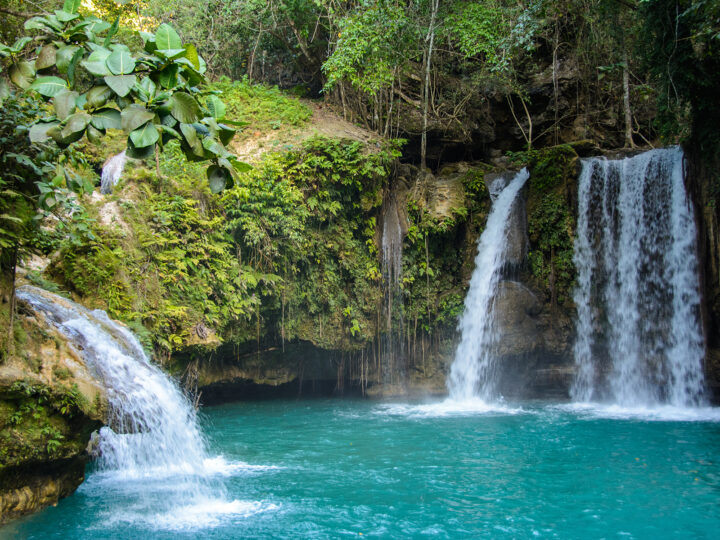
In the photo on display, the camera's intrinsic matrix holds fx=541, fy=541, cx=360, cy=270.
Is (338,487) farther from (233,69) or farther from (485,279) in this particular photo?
(233,69)

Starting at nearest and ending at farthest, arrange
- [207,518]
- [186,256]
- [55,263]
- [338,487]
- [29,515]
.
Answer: [29,515], [207,518], [338,487], [55,263], [186,256]

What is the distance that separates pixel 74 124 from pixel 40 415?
3518mm

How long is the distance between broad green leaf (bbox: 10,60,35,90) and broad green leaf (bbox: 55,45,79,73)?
58 centimetres

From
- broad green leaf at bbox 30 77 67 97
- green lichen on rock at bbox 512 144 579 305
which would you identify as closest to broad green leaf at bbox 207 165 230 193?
broad green leaf at bbox 30 77 67 97

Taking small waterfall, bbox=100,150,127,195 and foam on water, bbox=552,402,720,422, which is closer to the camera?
foam on water, bbox=552,402,720,422

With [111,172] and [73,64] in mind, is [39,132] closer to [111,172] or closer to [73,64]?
[73,64]

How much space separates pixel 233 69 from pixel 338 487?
51.5ft

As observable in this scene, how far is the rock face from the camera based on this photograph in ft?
15.9

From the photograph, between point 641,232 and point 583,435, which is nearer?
point 583,435

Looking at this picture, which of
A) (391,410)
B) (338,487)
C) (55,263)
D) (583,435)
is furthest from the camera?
(391,410)

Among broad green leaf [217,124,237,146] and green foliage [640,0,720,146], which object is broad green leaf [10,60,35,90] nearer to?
broad green leaf [217,124,237,146]

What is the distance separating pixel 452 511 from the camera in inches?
225

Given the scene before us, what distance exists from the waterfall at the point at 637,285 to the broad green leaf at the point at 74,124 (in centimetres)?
1200

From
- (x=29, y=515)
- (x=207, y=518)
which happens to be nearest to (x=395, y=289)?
(x=207, y=518)
